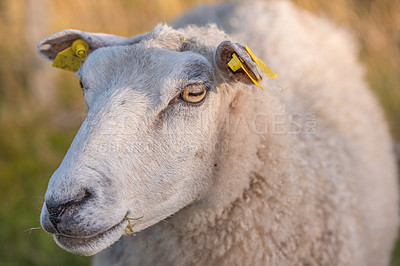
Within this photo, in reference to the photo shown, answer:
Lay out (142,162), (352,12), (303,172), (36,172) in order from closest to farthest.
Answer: (142,162) → (303,172) → (36,172) → (352,12)

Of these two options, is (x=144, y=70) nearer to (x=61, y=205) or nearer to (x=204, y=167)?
(x=204, y=167)

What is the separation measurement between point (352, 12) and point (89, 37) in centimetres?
665

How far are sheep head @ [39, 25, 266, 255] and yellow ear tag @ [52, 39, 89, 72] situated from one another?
36 centimetres

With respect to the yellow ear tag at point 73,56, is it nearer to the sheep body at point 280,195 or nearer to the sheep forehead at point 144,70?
the sheep forehead at point 144,70

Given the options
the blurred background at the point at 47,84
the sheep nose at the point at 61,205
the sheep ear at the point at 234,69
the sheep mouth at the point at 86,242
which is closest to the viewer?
the sheep nose at the point at 61,205

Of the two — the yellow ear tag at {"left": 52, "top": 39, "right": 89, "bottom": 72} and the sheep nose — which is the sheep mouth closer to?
the sheep nose

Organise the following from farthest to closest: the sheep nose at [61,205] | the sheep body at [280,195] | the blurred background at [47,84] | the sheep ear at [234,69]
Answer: the blurred background at [47,84], the sheep body at [280,195], the sheep ear at [234,69], the sheep nose at [61,205]

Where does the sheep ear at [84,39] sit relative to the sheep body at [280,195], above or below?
above

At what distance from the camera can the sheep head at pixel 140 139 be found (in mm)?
1878

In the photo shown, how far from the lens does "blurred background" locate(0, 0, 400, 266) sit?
14.4 feet

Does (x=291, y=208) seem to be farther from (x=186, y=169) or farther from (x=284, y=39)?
(x=284, y=39)

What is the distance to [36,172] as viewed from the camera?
17.3ft

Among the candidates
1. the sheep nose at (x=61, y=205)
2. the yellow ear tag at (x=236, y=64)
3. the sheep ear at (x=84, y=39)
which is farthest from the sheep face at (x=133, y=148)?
the sheep ear at (x=84, y=39)

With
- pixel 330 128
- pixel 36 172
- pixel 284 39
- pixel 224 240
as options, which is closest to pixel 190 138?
pixel 224 240
